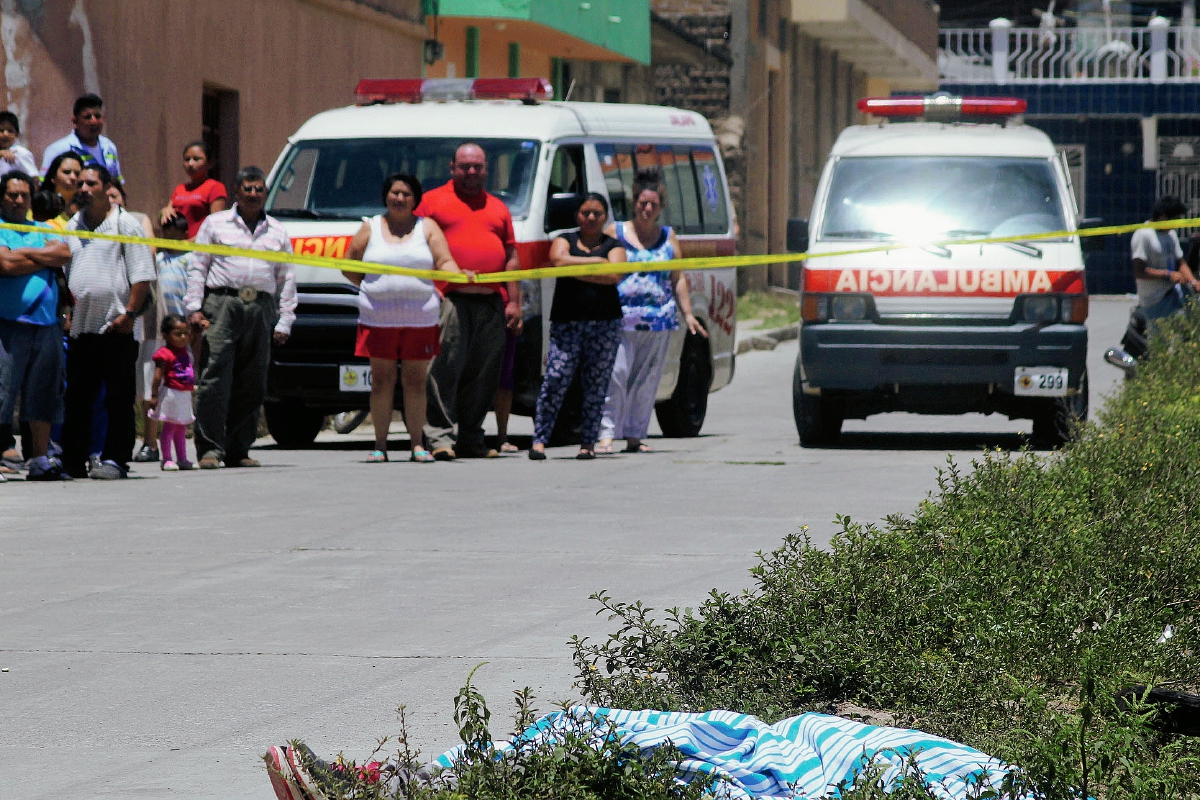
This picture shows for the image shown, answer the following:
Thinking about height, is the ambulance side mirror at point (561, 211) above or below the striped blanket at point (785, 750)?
above

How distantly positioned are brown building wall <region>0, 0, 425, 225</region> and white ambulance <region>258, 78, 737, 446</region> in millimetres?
1975

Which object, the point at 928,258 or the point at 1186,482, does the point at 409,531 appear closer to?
the point at 1186,482

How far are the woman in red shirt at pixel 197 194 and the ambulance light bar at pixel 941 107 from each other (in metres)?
4.58

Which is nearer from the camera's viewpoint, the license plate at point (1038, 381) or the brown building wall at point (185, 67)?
the license plate at point (1038, 381)

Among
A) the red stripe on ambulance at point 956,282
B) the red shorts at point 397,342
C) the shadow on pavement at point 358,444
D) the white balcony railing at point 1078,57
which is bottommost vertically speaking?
the shadow on pavement at point 358,444

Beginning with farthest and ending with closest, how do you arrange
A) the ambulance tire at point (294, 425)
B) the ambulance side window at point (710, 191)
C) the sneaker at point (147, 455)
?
the ambulance side window at point (710, 191) < the ambulance tire at point (294, 425) < the sneaker at point (147, 455)

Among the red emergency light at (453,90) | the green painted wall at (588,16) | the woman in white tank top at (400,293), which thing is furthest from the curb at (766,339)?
the woman in white tank top at (400,293)

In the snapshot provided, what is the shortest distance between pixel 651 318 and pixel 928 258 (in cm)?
183

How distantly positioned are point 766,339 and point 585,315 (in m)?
13.6

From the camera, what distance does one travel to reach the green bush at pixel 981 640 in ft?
13.8

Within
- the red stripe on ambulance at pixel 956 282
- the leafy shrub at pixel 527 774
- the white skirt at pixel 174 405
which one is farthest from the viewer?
the red stripe on ambulance at pixel 956 282

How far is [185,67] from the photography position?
55.0 ft

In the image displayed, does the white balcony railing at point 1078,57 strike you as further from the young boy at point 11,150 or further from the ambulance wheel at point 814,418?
the young boy at point 11,150

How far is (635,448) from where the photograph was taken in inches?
529
